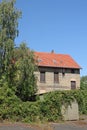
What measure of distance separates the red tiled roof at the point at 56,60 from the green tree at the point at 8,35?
15.3 m

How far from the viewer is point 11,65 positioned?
37.2 m

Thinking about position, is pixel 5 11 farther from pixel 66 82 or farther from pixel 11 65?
pixel 66 82

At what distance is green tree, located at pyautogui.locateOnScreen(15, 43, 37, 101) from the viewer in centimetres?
3766

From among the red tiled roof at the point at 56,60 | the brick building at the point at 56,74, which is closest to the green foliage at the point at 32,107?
the brick building at the point at 56,74

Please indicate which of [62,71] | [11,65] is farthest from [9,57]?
[62,71]

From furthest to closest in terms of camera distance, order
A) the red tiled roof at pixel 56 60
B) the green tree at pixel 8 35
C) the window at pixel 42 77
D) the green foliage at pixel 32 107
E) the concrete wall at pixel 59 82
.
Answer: the red tiled roof at pixel 56 60
the window at pixel 42 77
the concrete wall at pixel 59 82
the green tree at pixel 8 35
the green foliage at pixel 32 107

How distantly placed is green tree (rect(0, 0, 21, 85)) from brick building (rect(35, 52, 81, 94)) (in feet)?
48.5

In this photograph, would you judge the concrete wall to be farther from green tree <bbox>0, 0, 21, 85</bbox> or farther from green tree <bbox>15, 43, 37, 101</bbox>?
green tree <bbox>0, 0, 21, 85</bbox>

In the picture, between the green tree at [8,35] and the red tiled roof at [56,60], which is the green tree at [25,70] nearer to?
the green tree at [8,35]

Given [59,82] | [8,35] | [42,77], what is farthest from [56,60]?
[8,35]

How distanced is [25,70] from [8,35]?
4.58 metres

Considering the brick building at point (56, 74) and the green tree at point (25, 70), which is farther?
the brick building at point (56, 74)

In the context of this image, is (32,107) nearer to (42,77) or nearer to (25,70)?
(25,70)

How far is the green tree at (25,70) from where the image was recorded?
37656 millimetres
